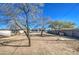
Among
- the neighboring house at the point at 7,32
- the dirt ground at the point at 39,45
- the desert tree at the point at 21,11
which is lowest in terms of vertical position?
the dirt ground at the point at 39,45

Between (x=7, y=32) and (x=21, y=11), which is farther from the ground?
(x=21, y=11)

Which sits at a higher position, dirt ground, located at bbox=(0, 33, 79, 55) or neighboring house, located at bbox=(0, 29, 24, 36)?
neighboring house, located at bbox=(0, 29, 24, 36)

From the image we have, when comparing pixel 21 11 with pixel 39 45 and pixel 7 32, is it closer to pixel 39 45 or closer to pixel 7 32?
pixel 7 32

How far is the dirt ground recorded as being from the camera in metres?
8.58

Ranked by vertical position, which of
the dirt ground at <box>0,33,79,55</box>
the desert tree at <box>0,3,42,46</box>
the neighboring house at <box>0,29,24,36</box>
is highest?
the desert tree at <box>0,3,42,46</box>

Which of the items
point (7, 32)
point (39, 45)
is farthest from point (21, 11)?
point (39, 45)

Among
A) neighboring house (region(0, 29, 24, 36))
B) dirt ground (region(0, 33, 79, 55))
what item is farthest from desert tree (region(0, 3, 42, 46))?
dirt ground (region(0, 33, 79, 55))

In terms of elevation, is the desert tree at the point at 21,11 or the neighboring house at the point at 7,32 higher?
the desert tree at the point at 21,11

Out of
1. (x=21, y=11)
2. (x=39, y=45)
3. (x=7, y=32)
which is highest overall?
(x=21, y=11)

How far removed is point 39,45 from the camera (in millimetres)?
8625

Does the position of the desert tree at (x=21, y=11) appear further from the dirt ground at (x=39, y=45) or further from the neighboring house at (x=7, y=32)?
the dirt ground at (x=39, y=45)

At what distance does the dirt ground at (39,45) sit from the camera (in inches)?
338

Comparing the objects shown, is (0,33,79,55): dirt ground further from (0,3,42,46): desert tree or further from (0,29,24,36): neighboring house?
(0,3,42,46): desert tree

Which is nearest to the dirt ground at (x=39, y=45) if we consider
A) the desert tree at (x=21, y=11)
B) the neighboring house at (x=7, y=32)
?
the neighboring house at (x=7, y=32)
